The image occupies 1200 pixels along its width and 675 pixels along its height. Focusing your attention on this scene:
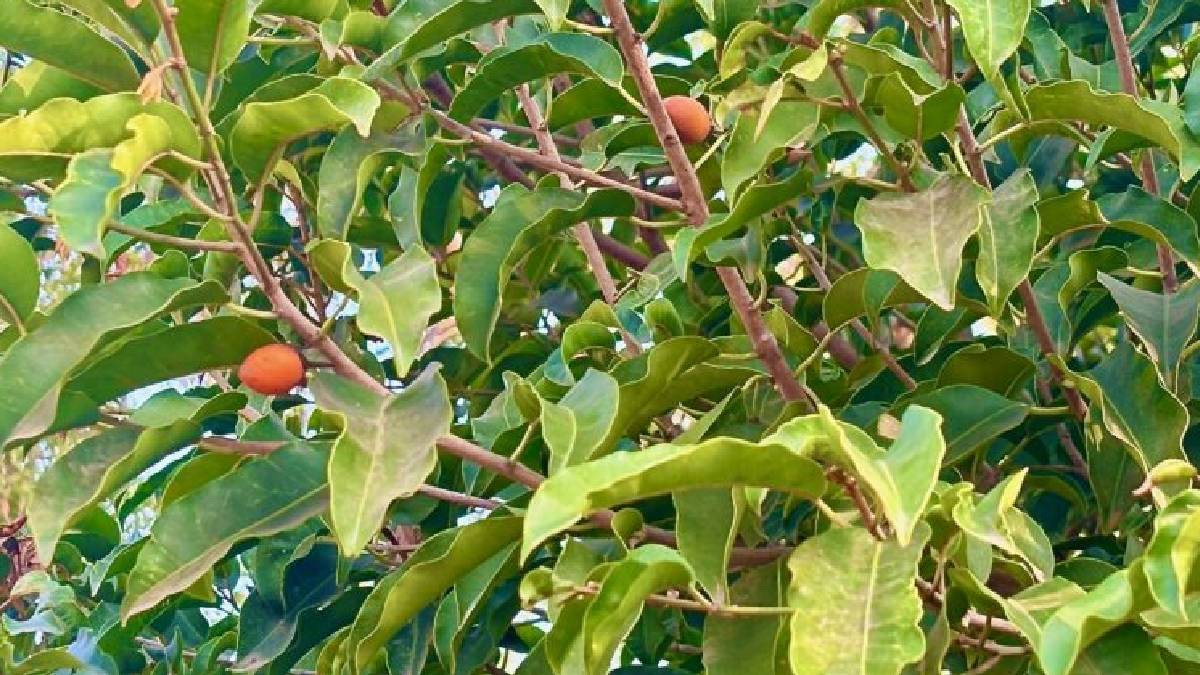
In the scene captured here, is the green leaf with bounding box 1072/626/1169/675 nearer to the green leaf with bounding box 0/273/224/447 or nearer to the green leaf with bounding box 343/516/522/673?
the green leaf with bounding box 343/516/522/673

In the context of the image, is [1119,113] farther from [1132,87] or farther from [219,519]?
[219,519]

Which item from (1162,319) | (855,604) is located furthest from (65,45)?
(1162,319)

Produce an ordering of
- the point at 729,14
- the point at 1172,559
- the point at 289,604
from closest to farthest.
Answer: the point at 1172,559 → the point at 729,14 → the point at 289,604

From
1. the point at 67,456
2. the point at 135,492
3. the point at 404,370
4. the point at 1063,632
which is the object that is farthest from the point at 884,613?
the point at 135,492

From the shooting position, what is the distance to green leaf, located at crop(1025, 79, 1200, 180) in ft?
4.04

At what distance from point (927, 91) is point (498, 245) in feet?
1.23

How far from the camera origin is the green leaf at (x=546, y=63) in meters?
1.33

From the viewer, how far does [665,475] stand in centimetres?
89

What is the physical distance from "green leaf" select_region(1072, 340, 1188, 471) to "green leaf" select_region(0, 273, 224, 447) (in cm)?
73

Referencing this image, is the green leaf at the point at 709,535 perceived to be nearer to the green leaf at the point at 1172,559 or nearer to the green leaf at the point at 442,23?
the green leaf at the point at 1172,559

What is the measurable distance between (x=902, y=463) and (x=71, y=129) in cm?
58

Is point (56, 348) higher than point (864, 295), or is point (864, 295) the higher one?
point (56, 348)

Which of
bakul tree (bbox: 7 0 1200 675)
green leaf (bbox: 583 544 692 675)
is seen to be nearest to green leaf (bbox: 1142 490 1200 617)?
bakul tree (bbox: 7 0 1200 675)

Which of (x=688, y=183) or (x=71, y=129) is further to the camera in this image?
(x=688, y=183)
